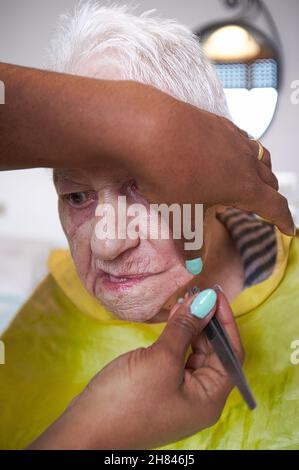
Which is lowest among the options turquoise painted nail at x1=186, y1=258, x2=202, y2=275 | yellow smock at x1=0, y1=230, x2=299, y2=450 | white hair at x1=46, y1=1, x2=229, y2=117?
yellow smock at x1=0, y1=230, x2=299, y2=450

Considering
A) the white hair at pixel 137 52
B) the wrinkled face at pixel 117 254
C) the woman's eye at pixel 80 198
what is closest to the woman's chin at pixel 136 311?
the wrinkled face at pixel 117 254

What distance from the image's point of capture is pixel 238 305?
78 cm

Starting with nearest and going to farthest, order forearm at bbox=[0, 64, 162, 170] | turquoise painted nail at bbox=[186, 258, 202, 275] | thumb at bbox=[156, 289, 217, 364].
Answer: forearm at bbox=[0, 64, 162, 170] < thumb at bbox=[156, 289, 217, 364] < turquoise painted nail at bbox=[186, 258, 202, 275]

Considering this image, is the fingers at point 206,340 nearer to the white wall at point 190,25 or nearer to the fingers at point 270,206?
the fingers at point 270,206

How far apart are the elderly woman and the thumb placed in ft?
0.22

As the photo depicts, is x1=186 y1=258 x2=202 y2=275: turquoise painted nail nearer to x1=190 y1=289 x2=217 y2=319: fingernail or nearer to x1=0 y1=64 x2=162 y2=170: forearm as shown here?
x1=190 y1=289 x2=217 y2=319: fingernail

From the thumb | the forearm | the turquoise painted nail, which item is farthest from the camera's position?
the turquoise painted nail

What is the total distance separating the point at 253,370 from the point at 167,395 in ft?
0.62

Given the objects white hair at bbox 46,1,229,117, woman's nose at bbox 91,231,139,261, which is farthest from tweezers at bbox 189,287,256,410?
white hair at bbox 46,1,229,117

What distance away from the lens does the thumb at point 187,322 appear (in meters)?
0.58

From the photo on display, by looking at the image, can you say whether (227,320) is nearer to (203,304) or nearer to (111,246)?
(203,304)

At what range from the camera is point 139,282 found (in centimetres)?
68

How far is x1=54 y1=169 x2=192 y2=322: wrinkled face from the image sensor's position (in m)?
0.65

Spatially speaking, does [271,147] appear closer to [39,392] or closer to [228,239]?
[228,239]
